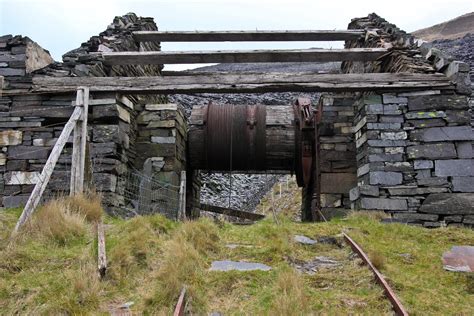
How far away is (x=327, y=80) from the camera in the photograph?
8516 millimetres

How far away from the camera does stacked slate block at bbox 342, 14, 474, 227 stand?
24.4ft

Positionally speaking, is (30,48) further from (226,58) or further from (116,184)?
(226,58)

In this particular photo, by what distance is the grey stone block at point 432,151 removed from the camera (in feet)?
24.9

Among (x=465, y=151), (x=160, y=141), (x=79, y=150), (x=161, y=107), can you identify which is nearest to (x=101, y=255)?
(x=79, y=150)

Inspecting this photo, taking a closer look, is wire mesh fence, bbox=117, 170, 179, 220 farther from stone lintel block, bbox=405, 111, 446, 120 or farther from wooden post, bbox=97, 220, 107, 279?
stone lintel block, bbox=405, 111, 446, 120

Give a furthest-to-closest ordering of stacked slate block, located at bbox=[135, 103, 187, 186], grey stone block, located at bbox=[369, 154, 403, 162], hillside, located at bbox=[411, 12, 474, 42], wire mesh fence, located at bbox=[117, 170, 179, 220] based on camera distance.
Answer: hillside, located at bbox=[411, 12, 474, 42] → stacked slate block, located at bbox=[135, 103, 187, 186] → wire mesh fence, located at bbox=[117, 170, 179, 220] → grey stone block, located at bbox=[369, 154, 403, 162]

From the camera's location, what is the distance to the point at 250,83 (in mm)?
8555

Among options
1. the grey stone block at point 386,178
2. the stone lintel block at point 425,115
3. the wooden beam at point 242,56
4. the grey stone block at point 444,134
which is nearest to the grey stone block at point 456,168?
the grey stone block at point 444,134

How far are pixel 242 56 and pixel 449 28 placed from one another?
52.3 m

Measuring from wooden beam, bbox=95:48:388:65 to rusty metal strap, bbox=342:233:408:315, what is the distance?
16.8 ft

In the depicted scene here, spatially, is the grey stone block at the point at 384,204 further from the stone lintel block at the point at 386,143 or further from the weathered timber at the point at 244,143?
the weathered timber at the point at 244,143

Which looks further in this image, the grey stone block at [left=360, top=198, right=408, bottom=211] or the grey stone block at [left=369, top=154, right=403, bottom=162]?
the grey stone block at [left=369, top=154, right=403, bottom=162]

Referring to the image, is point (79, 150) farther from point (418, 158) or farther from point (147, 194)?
point (418, 158)

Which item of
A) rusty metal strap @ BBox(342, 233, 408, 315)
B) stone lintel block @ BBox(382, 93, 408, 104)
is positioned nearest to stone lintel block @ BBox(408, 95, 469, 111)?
stone lintel block @ BBox(382, 93, 408, 104)
